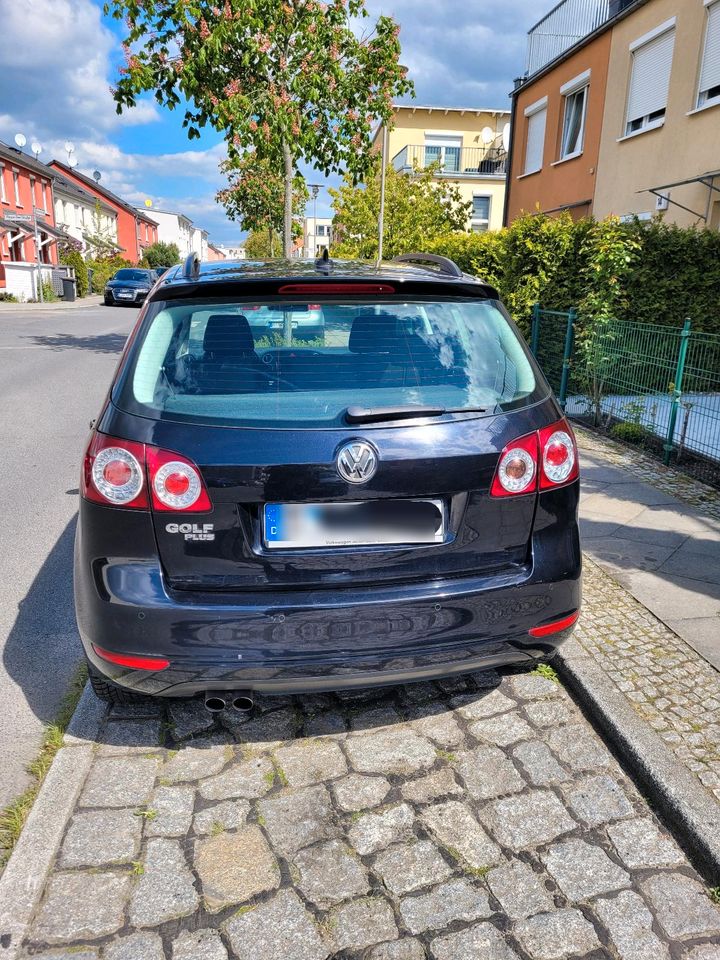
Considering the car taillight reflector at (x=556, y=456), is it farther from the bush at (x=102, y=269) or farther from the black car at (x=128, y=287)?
the bush at (x=102, y=269)

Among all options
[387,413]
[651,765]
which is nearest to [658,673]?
[651,765]

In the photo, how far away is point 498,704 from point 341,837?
1033 millimetres

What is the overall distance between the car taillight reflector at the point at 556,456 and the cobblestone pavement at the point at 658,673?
3.51ft

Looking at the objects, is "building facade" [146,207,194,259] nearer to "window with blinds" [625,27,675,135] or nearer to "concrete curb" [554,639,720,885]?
"window with blinds" [625,27,675,135]

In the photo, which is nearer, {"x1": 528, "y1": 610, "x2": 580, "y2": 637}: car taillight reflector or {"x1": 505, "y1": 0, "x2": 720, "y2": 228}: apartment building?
{"x1": 528, "y1": 610, "x2": 580, "y2": 637}: car taillight reflector

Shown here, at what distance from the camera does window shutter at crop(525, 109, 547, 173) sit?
68.4 ft

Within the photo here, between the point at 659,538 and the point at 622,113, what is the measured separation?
14.6m

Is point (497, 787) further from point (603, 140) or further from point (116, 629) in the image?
point (603, 140)

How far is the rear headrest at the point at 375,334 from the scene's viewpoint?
2.71 m

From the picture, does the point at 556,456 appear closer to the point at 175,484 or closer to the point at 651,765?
the point at 651,765

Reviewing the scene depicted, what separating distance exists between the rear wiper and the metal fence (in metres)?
4.97

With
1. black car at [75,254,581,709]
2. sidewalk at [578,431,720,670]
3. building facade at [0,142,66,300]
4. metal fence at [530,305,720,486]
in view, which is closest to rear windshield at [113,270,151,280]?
building facade at [0,142,66,300]

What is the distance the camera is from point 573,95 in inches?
758

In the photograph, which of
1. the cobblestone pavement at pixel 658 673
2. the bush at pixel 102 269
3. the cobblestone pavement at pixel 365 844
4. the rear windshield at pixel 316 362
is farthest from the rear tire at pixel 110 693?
the bush at pixel 102 269
